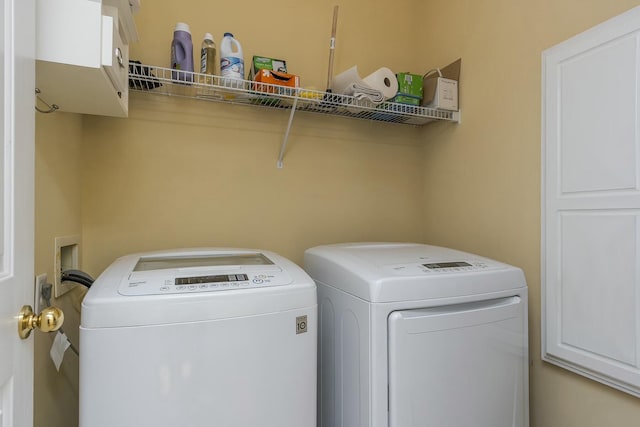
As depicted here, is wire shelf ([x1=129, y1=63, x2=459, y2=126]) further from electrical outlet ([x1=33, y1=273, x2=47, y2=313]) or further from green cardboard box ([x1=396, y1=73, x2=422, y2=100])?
electrical outlet ([x1=33, y1=273, x2=47, y2=313])

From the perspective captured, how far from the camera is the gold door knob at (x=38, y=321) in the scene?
2.18 ft

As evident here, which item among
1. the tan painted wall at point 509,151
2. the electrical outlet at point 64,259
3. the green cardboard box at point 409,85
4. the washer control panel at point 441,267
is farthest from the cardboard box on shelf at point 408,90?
the electrical outlet at point 64,259

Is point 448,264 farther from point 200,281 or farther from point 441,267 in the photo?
point 200,281

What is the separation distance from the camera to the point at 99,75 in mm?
883

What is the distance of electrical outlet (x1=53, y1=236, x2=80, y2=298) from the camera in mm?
1176

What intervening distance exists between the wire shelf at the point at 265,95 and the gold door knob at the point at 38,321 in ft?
3.12

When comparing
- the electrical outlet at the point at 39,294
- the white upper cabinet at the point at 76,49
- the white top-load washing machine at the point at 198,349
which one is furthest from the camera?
the electrical outlet at the point at 39,294

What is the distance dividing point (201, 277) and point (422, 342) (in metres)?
0.68

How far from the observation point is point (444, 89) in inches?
69.7

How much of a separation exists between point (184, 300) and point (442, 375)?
0.79 m

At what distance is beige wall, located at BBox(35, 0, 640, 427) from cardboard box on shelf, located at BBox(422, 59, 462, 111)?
57 mm

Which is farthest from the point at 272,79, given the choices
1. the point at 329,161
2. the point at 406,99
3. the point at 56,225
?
the point at 56,225

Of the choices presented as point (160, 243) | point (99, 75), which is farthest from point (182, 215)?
point (99, 75)

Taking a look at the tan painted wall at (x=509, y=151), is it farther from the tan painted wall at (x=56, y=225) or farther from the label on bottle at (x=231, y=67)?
the tan painted wall at (x=56, y=225)
